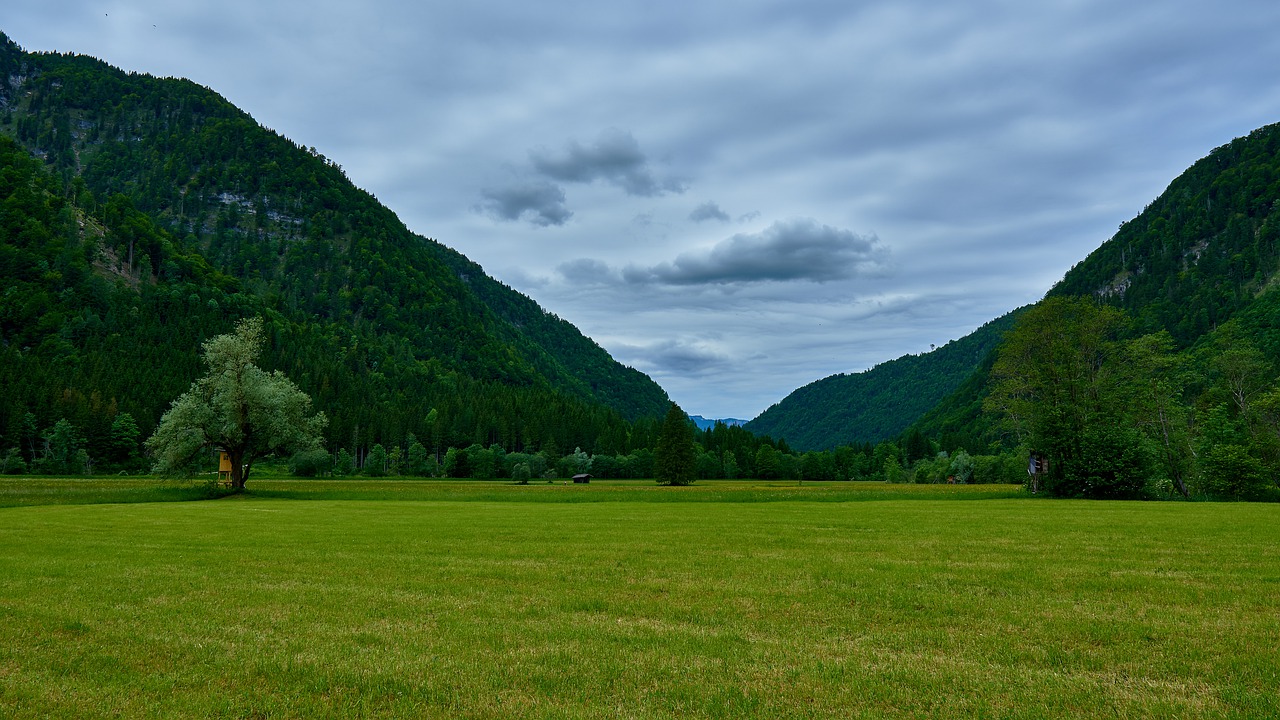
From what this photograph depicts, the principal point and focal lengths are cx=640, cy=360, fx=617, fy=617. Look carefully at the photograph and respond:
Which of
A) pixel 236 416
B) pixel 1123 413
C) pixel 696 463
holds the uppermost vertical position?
pixel 236 416

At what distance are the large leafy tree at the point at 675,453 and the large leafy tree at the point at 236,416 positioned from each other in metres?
62.0

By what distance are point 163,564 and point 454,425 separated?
161218mm

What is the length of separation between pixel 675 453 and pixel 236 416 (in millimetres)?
70547

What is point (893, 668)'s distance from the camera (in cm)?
848

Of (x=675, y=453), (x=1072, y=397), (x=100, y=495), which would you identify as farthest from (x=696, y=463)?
(x=100, y=495)

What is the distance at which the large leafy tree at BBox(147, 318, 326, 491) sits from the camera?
59.9 metres

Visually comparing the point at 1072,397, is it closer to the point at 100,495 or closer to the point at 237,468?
the point at 237,468

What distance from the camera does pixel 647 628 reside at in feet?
34.5

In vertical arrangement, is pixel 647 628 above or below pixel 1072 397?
below

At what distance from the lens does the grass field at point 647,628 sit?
24.6ft

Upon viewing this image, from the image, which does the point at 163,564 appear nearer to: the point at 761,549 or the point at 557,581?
the point at 557,581

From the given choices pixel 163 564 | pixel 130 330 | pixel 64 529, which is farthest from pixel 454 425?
pixel 163 564

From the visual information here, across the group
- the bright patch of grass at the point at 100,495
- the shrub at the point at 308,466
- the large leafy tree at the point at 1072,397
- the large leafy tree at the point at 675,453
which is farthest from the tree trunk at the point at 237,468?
the large leafy tree at the point at 1072,397

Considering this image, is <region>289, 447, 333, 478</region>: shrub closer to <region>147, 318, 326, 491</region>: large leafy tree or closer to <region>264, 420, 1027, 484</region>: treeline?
<region>264, 420, 1027, 484</region>: treeline
